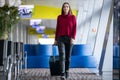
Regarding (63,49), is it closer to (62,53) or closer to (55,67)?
(62,53)

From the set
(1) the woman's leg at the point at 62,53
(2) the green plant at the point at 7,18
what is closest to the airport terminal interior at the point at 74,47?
(2) the green plant at the point at 7,18

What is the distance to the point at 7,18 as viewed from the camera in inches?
396

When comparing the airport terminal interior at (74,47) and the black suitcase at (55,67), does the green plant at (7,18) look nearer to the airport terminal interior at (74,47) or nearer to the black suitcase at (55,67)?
the airport terminal interior at (74,47)

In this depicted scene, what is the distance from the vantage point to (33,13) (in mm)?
20078

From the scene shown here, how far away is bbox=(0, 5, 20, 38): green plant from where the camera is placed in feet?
31.7

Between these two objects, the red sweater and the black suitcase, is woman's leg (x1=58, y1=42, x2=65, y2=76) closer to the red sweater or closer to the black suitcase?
the red sweater

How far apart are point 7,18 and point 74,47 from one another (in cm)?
458

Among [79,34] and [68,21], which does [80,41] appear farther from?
[68,21]

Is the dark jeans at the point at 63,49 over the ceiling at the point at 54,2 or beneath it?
beneath

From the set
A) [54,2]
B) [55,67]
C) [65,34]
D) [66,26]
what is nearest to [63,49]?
[65,34]

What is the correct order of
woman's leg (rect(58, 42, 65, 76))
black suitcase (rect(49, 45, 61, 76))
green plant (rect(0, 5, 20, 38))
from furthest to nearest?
green plant (rect(0, 5, 20, 38)) < black suitcase (rect(49, 45, 61, 76)) < woman's leg (rect(58, 42, 65, 76))

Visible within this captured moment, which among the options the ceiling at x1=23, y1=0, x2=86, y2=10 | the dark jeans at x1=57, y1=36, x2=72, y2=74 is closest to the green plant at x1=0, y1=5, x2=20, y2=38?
the dark jeans at x1=57, y1=36, x2=72, y2=74

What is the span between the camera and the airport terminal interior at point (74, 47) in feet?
18.2

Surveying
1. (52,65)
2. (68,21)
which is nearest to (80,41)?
(52,65)
